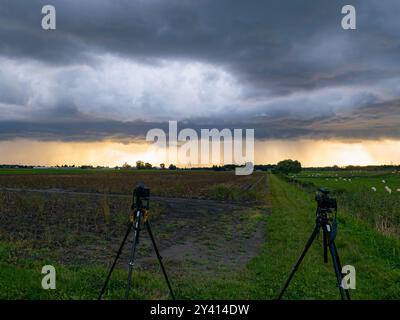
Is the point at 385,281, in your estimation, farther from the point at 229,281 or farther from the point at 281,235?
the point at 281,235

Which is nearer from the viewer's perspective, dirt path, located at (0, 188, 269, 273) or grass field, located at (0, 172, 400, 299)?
grass field, located at (0, 172, 400, 299)

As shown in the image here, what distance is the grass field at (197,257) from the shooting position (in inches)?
301

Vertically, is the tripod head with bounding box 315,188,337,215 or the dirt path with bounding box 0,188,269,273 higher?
the tripod head with bounding box 315,188,337,215

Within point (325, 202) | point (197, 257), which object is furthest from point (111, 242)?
point (325, 202)

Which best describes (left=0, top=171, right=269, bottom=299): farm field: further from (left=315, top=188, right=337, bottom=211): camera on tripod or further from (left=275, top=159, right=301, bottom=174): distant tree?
(left=275, top=159, right=301, bottom=174): distant tree

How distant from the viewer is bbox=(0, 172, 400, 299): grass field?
763 centimetres
